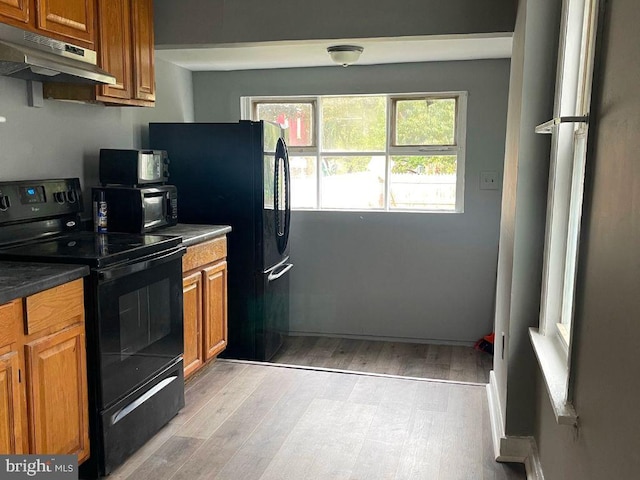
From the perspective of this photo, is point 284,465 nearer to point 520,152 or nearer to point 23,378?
point 23,378

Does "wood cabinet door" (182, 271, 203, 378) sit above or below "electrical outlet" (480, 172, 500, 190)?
→ below

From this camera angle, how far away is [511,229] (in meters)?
2.54

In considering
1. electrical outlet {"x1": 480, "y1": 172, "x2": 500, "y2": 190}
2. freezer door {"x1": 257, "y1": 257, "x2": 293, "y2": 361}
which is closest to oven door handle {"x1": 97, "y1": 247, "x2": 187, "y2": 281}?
freezer door {"x1": 257, "y1": 257, "x2": 293, "y2": 361}

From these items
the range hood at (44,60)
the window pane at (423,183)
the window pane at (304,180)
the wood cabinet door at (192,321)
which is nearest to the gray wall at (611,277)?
the range hood at (44,60)

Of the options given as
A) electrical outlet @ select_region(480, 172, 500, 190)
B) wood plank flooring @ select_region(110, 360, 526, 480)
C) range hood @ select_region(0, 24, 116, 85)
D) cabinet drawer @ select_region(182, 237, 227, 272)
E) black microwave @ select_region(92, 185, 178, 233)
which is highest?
range hood @ select_region(0, 24, 116, 85)

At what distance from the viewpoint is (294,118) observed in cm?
466

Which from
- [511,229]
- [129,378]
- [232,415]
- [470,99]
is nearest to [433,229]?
[470,99]

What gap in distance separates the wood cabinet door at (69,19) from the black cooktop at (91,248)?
89 cm

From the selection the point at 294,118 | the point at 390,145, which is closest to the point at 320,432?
the point at 390,145

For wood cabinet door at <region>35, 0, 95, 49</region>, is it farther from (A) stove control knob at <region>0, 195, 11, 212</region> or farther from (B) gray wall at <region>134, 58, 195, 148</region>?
(B) gray wall at <region>134, 58, 195, 148</region>

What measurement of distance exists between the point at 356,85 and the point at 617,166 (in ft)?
10.8

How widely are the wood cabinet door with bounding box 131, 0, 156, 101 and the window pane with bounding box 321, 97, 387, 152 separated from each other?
62.1 inches

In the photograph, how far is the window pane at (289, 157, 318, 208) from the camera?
468 centimetres

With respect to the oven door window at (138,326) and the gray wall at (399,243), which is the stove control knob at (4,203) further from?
the gray wall at (399,243)
